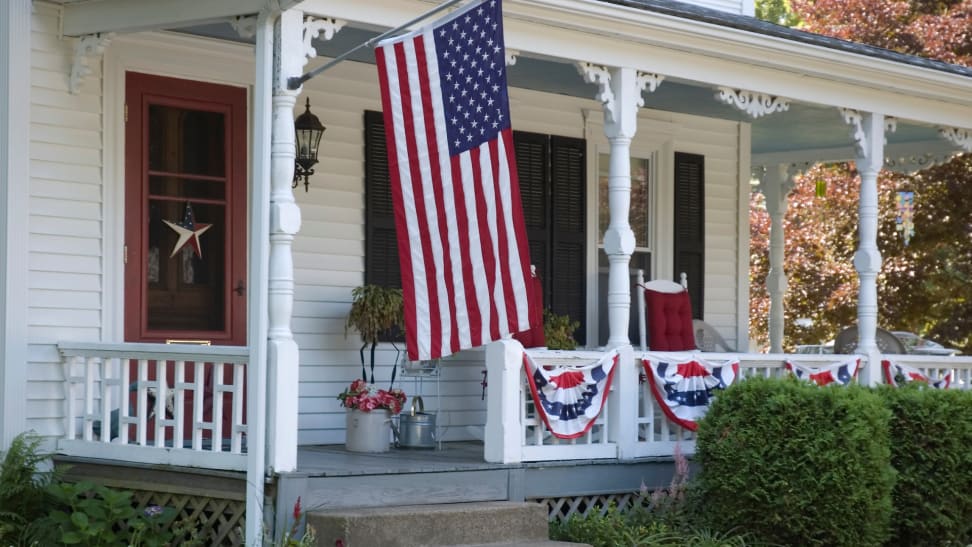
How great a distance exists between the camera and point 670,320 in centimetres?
1174

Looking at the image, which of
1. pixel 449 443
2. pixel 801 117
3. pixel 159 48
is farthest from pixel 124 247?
pixel 801 117

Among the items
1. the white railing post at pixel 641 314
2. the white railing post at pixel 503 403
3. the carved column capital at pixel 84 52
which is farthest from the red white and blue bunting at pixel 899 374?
the carved column capital at pixel 84 52

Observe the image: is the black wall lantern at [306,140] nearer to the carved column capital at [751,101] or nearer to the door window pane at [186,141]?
the door window pane at [186,141]

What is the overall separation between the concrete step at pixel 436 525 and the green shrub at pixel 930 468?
2.67 m

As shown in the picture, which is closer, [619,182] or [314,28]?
[314,28]

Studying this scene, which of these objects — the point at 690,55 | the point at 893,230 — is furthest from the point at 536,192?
the point at 893,230

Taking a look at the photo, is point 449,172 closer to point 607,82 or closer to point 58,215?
point 607,82

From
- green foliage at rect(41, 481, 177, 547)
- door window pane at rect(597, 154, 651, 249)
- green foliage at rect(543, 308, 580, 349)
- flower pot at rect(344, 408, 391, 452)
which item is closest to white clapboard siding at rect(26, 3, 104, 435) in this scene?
green foliage at rect(41, 481, 177, 547)

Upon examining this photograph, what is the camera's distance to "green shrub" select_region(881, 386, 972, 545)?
9781 millimetres

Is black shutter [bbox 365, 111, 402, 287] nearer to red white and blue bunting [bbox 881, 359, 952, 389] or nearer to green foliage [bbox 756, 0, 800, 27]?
red white and blue bunting [bbox 881, 359, 952, 389]

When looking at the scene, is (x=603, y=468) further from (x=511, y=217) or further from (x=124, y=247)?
(x=124, y=247)

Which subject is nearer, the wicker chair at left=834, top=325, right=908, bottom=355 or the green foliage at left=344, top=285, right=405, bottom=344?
the green foliage at left=344, top=285, right=405, bottom=344

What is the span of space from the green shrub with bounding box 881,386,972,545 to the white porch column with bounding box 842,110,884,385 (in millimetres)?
1446

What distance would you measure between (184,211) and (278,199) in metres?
1.92
